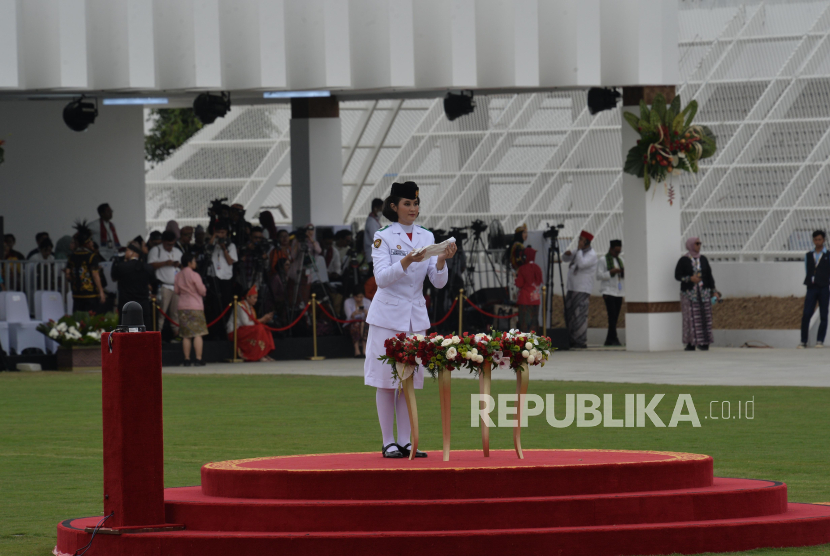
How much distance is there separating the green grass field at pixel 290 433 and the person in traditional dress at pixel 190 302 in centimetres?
254

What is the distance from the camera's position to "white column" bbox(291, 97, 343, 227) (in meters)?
27.0

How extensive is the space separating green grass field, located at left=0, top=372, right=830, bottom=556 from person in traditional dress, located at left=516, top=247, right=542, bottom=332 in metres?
5.41

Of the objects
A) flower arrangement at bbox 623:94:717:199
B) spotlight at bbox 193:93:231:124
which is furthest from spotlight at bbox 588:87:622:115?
spotlight at bbox 193:93:231:124

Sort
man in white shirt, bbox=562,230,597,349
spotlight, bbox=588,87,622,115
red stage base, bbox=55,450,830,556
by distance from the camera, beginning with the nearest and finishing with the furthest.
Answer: red stage base, bbox=55,450,830,556, spotlight, bbox=588,87,622,115, man in white shirt, bbox=562,230,597,349

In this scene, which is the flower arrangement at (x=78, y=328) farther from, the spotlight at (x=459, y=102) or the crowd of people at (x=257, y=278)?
the spotlight at (x=459, y=102)

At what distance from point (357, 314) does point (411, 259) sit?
50.7 feet

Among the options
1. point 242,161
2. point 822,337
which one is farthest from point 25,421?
point 242,161

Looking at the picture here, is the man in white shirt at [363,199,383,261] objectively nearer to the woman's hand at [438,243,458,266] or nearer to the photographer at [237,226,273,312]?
the photographer at [237,226,273,312]

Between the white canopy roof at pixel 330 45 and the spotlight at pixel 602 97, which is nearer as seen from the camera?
the white canopy roof at pixel 330 45

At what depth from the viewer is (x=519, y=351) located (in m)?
8.89

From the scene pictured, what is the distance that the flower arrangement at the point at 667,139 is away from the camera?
80.3 feet

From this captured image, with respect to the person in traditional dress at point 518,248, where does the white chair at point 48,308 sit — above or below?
below

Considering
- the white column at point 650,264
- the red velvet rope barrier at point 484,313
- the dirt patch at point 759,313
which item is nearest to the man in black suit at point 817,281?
the dirt patch at point 759,313

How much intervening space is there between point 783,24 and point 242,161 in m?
21.3
